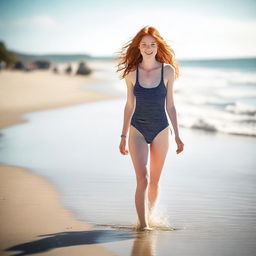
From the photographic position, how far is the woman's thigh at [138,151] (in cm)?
507

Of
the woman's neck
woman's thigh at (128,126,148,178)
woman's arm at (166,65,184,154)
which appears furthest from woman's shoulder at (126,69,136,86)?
woman's thigh at (128,126,148,178)

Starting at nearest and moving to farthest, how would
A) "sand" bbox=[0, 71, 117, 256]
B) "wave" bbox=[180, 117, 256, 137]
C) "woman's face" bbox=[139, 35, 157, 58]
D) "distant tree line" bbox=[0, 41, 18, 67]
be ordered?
"sand" bbox=[0, 71, 117, 256]
"woman's face" bbox=[139, 35, 157, 58]
"wave" bbox=[180, 117, 256, 137]
"distant tree line" bbox=[0, 41, 18, 67]

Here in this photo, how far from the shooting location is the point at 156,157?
530cm

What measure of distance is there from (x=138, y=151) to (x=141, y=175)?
0.75ft

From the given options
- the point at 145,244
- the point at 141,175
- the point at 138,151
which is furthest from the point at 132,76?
the point at 145,244

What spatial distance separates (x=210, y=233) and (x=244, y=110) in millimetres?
12436

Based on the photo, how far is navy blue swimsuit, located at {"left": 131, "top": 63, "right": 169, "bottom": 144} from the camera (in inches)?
205

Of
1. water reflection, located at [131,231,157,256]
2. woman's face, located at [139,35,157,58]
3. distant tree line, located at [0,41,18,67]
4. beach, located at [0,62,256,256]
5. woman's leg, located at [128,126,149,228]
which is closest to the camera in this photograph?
water reflection, located at [131,231,157,256]

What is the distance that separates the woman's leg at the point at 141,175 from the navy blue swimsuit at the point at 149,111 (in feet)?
0.39

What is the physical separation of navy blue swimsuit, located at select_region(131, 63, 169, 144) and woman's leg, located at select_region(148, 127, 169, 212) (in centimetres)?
6

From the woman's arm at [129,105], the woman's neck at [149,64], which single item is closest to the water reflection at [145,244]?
the woman's arm at [129,105]

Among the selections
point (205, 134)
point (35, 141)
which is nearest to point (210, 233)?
point (35, 141)

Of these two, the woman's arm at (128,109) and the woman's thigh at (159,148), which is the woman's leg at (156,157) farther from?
the woman's arm at (128,109)

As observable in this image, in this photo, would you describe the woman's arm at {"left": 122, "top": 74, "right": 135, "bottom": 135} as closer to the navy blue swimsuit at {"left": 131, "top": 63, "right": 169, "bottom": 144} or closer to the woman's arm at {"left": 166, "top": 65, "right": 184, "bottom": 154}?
the navy blue swimsuit at {"left": 131, "top": 63, "right": 169, "bottom": 144}
